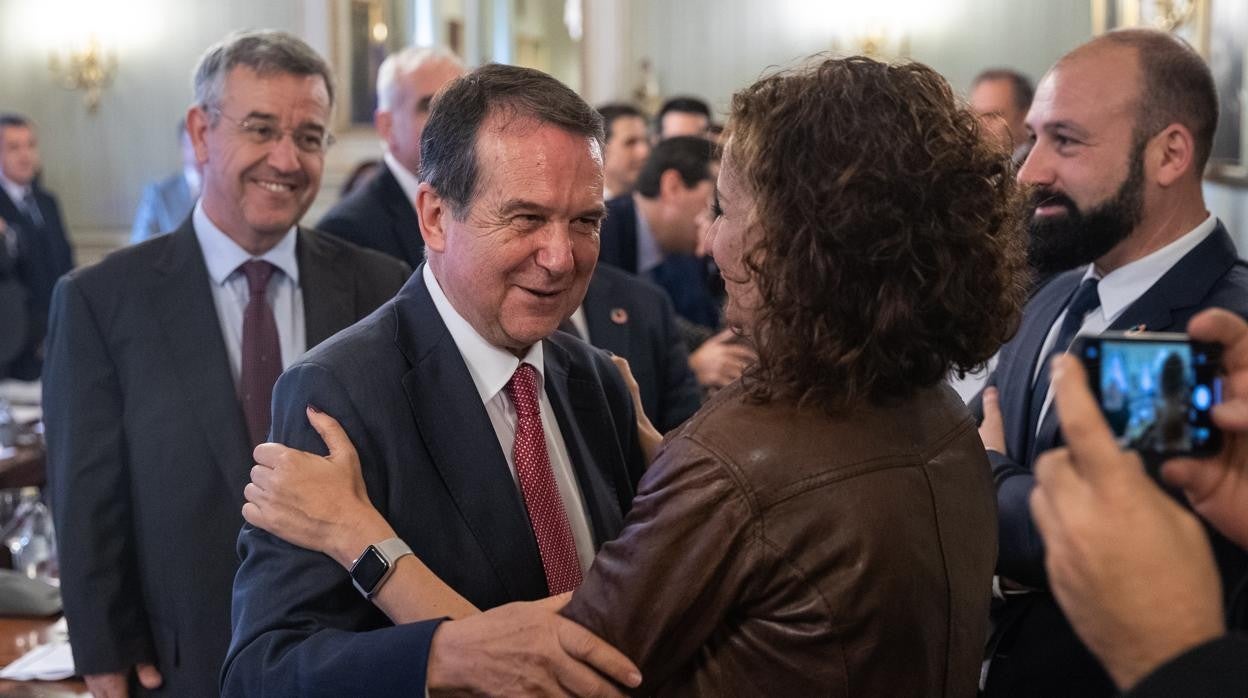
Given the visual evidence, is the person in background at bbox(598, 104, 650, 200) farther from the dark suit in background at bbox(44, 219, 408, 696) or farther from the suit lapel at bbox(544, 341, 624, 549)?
the suit lapel at bbox(544, 341, 624, 549)

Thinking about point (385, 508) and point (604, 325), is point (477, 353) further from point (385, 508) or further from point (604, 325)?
point (604, 325)

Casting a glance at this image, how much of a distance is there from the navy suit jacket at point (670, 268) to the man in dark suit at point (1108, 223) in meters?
2.31

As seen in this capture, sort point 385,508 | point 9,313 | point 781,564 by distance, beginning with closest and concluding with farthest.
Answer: point 781,564
point 385,508
point 9,313

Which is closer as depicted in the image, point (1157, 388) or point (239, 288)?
point (1157, 388)

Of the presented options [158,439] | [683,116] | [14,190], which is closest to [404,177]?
[158,439]

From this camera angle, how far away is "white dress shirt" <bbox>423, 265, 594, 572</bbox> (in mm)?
1879

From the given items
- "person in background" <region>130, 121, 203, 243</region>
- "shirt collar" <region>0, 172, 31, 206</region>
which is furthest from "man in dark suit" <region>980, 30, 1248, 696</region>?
"shirt collar" <region>0, 172, 31, 206</region>

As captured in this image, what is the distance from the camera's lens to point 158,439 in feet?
7.66

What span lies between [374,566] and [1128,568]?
929mm

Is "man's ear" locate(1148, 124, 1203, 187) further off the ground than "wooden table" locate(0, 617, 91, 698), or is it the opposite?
"man's ear" locate(1148, 124, 1203, 187)

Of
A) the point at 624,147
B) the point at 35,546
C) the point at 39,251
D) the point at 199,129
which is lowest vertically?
the point at 39,251

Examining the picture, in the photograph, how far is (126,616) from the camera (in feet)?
7.61

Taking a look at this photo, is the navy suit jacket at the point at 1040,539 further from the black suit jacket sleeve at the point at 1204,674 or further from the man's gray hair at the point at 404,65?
the man's gray hair at the point at 404,65

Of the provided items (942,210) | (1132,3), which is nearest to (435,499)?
(942,210)
